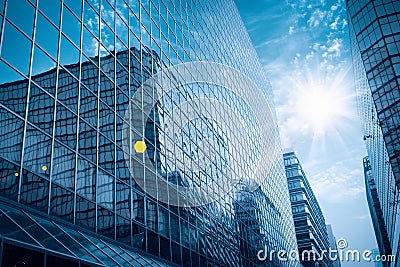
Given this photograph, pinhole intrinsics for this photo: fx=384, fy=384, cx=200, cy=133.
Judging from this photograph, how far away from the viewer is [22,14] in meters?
16.2

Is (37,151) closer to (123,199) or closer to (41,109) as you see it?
(41,109)

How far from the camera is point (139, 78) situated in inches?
1079

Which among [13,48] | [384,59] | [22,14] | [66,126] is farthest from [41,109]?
[384,59]

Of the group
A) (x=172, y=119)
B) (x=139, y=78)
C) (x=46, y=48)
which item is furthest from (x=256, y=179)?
(x=46, y=48)

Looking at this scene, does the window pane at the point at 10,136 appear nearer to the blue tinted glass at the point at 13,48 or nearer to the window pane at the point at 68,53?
the blue tinted glass at the point at 13,48

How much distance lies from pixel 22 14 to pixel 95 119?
652 cm

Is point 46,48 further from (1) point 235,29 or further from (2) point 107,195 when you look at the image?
(1) point 235,29

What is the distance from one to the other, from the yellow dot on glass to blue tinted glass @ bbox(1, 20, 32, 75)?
32.6ft

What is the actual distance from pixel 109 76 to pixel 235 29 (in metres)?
50.3

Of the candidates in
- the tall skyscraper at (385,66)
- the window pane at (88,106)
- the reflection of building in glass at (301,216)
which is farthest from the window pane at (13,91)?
the reflection of building in glass at (301,216)

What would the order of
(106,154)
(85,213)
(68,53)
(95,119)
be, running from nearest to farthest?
(85,213) → (68,53) → (95,119) → (106,154)

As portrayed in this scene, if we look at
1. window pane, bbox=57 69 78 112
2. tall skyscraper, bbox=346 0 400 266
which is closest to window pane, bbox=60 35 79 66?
window pane, bbox=57 69 78 112

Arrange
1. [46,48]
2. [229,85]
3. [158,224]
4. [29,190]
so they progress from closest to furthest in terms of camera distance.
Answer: [29,190] < [46,48] < [158,224] < [229,85]

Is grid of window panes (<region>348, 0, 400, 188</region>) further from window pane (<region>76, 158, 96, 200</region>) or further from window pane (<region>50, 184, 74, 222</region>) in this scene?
window pane (<region>50, 184, 74, 222</region>)
